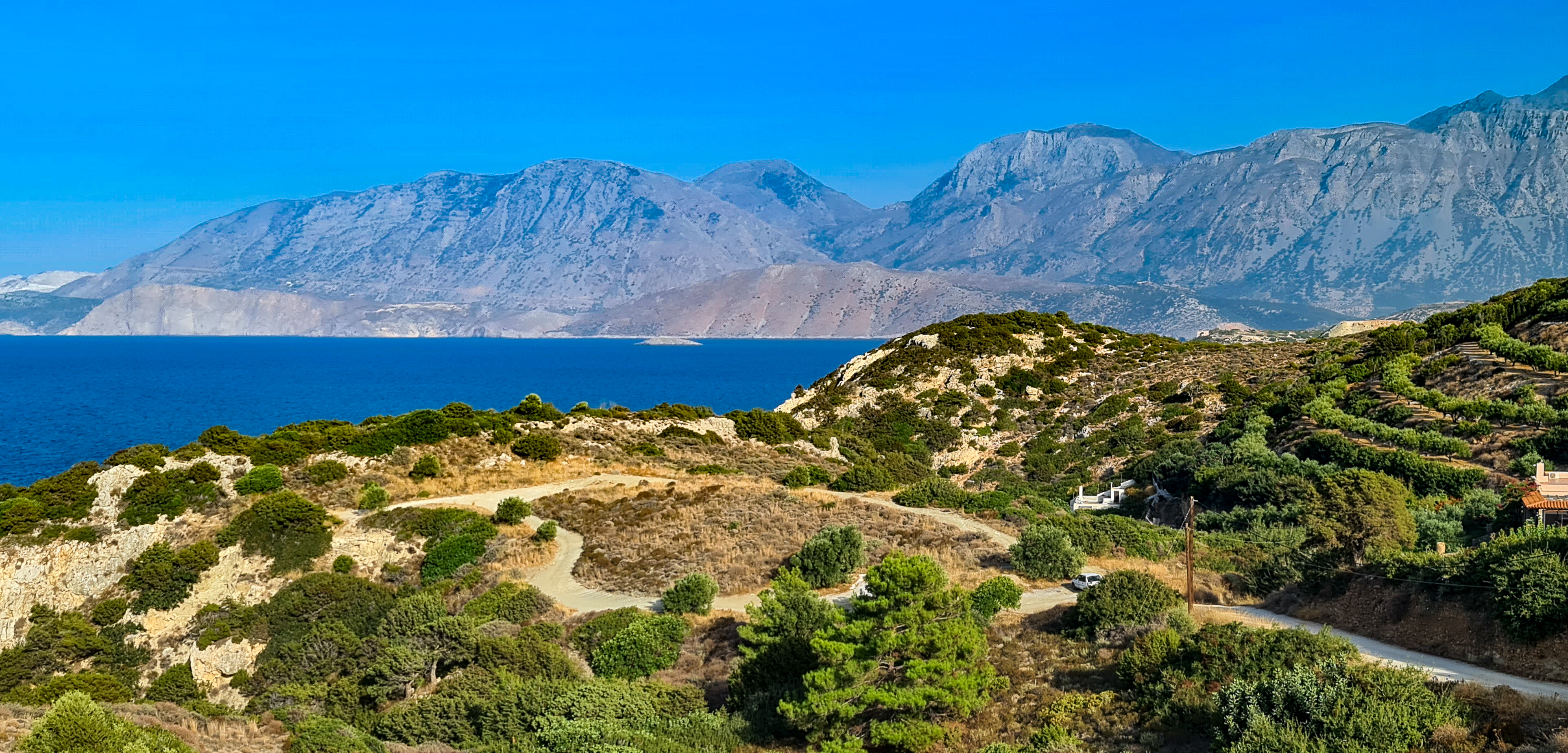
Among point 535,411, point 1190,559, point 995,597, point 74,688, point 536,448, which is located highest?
point 535,411

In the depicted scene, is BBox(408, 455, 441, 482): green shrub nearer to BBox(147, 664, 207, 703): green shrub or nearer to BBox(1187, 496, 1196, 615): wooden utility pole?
BBox(147, 664, 207, 703): green shrub

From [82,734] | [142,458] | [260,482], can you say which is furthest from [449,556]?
[82,734]

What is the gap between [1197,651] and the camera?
15.4 metres

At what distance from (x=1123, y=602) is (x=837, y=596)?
749cm

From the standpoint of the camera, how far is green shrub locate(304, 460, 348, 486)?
33062 millimetres

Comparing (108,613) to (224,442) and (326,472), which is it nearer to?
(326,472)

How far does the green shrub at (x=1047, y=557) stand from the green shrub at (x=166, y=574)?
23.4m

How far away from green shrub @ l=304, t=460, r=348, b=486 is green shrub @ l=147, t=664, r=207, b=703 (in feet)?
36.3

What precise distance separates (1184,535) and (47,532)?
35178 millimetres

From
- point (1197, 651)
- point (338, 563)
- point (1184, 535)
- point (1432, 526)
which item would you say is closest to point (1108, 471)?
point (1184, 535)

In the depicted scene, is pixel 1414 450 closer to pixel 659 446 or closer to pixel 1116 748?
pixel 1116 748

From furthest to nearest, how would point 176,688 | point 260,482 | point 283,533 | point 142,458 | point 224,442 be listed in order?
point 224,442
point 260,482
point 142,458
point 283,533
point 176,688

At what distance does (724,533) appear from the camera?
94.9ft

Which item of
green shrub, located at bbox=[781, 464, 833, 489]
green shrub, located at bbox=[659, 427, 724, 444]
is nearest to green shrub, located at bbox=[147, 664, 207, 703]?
green shrub, located at bbox=[781, 464, 833, 489]
